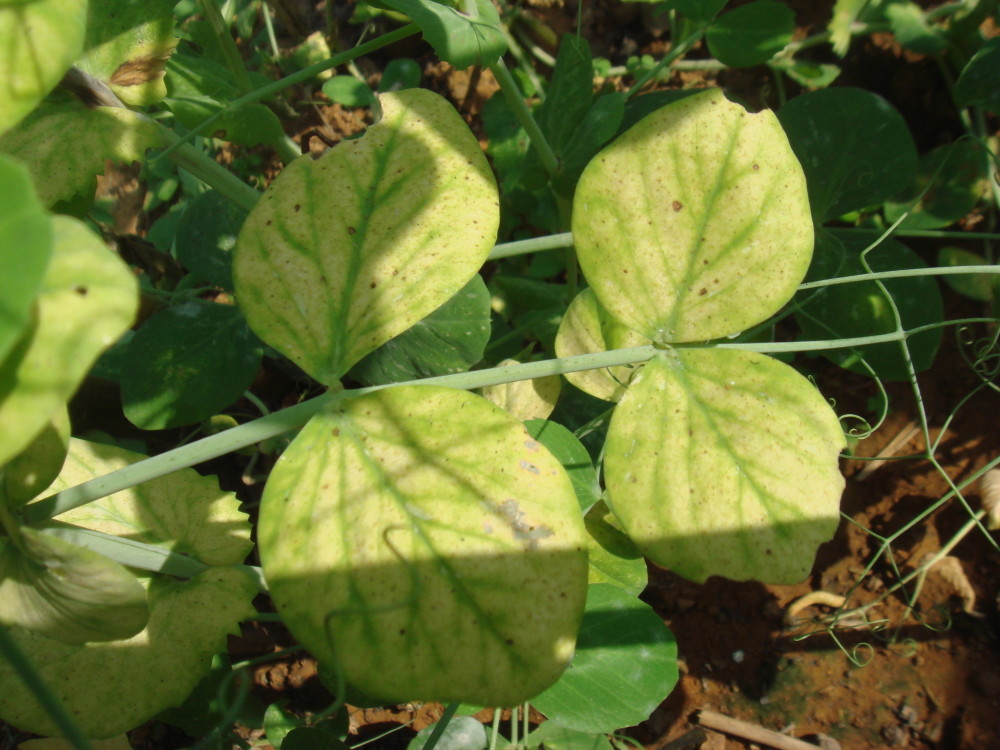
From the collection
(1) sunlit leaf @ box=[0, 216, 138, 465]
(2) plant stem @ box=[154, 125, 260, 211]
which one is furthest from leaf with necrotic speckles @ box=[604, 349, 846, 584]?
(2) plant stem @ box=[154, 125, 260, 211]

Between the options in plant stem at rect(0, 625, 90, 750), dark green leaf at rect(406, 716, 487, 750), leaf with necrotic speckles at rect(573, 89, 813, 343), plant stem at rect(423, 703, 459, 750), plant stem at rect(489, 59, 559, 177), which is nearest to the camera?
plant stem at rect(0, 625, 90, 750)

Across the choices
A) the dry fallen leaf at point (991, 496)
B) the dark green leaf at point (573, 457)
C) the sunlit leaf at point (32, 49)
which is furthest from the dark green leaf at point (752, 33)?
the sunlit leaf at point (32, 49)

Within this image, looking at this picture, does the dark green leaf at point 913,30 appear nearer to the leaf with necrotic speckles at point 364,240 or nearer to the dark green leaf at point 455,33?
the dark green leaf at point 455,33

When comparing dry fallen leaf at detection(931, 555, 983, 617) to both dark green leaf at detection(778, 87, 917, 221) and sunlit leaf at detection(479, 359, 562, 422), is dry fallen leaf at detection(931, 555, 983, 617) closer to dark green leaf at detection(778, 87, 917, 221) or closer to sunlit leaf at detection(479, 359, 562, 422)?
dark green leaf at detection(778, 87, 917, 221)

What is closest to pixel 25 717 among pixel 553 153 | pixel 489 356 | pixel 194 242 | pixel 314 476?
pixel 314 476

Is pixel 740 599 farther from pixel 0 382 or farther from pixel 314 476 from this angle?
pixel 0 382

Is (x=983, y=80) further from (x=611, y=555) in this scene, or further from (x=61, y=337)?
(x=61, y=337)

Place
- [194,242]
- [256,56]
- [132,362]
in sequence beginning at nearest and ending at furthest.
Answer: [132,362] < [194,242] < [256,56]
